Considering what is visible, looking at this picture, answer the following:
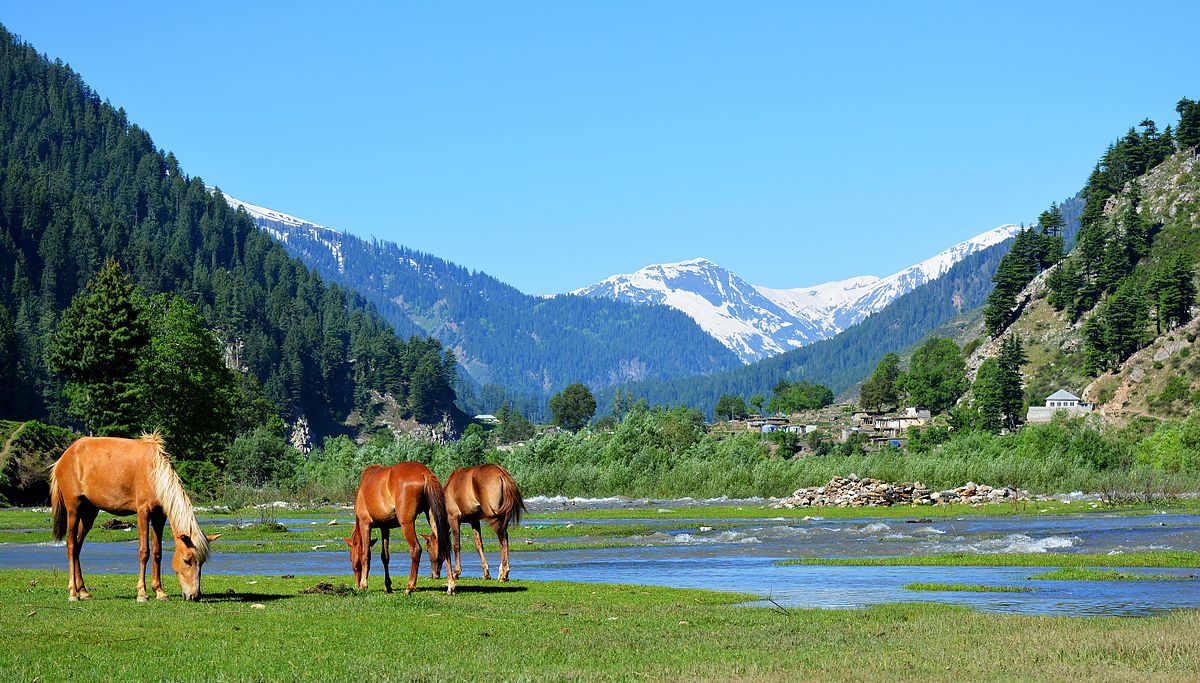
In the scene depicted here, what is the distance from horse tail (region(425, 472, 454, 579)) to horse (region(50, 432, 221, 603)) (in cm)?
480

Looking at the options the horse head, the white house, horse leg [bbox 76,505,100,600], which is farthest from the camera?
the white house

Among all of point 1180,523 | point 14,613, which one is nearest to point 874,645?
point 14,613

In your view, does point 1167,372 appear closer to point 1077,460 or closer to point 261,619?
point 1077,460

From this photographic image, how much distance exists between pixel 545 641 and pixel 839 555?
2545 cm

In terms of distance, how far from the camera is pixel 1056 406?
194m

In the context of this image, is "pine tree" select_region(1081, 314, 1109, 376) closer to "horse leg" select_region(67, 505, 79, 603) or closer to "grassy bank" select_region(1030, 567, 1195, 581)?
"grassy bank" select_region(1030, 567, 1195, 581)

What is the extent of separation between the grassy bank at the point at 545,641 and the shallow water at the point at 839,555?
3.94 m

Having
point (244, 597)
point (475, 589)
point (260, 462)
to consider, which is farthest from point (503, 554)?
point (260, 462)

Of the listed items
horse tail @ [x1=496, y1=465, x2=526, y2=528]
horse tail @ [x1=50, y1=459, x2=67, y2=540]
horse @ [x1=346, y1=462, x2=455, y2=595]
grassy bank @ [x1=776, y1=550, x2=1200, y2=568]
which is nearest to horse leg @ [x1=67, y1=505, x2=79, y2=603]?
horse tail @ [x1=50, y1=459, x2=67, y2=540]

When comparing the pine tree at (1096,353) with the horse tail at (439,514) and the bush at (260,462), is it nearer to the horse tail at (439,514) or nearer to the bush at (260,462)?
the bush at (260,462)

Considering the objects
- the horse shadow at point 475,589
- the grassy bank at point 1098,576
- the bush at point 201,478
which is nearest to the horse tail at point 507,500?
the horse shadow at point 475,589

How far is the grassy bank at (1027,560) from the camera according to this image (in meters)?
36.2

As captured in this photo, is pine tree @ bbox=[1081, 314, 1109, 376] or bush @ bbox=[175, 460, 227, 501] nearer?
bush @ bbox=[175, 460, 227, 501]

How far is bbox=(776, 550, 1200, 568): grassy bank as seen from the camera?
36.2 metres
